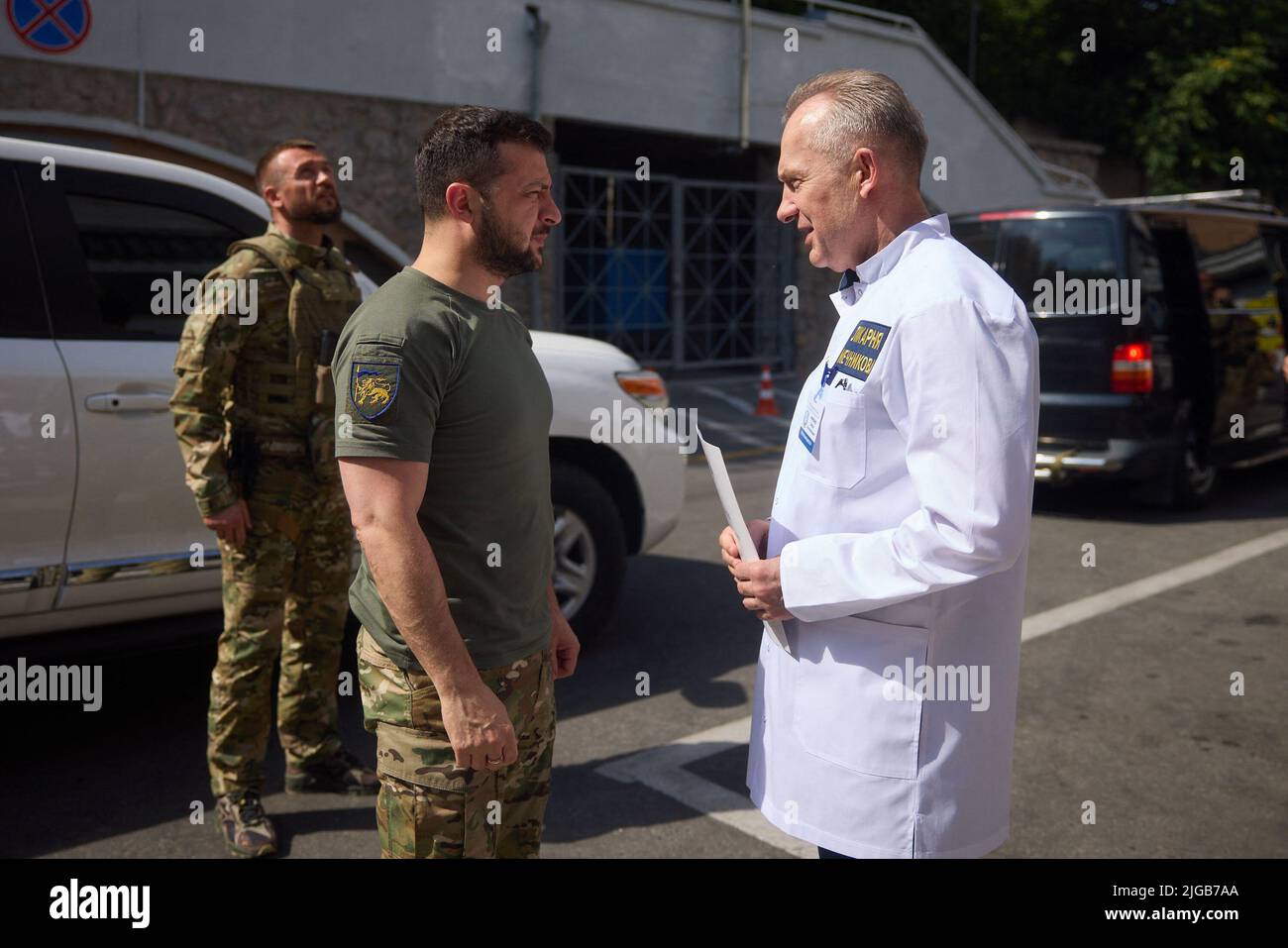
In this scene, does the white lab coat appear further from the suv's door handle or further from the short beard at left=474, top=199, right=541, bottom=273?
the suv's door handle

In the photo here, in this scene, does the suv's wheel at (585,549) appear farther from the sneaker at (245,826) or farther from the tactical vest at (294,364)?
the sneaker at (245,826)

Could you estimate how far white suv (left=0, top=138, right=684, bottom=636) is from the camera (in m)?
3.62

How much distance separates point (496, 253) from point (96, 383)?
2.17 meters

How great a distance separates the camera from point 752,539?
85.1 inches

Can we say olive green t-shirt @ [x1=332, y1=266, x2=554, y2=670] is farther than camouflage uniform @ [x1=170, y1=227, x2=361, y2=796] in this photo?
No

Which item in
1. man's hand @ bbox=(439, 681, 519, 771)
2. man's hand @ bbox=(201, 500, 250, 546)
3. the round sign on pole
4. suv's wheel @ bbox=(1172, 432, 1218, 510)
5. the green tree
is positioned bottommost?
suv's wheel @ bbox=(1172, 432, 1218, 510)

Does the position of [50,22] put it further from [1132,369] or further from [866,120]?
[866,120]

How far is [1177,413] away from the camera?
25.9 feet

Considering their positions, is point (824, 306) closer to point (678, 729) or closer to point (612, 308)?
point (612, 308)

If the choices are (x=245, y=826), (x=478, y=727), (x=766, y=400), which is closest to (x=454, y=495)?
(x=478, y=727)

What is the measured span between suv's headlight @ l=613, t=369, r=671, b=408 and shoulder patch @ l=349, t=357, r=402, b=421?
3.08 metres

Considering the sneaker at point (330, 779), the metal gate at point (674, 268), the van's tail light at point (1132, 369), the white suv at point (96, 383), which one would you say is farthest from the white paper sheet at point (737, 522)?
the metal gate at point (674, 268)

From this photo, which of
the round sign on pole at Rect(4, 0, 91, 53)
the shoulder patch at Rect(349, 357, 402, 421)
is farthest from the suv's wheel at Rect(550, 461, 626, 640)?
the round sign on pole at Rect(4, 0, 91, 53)
